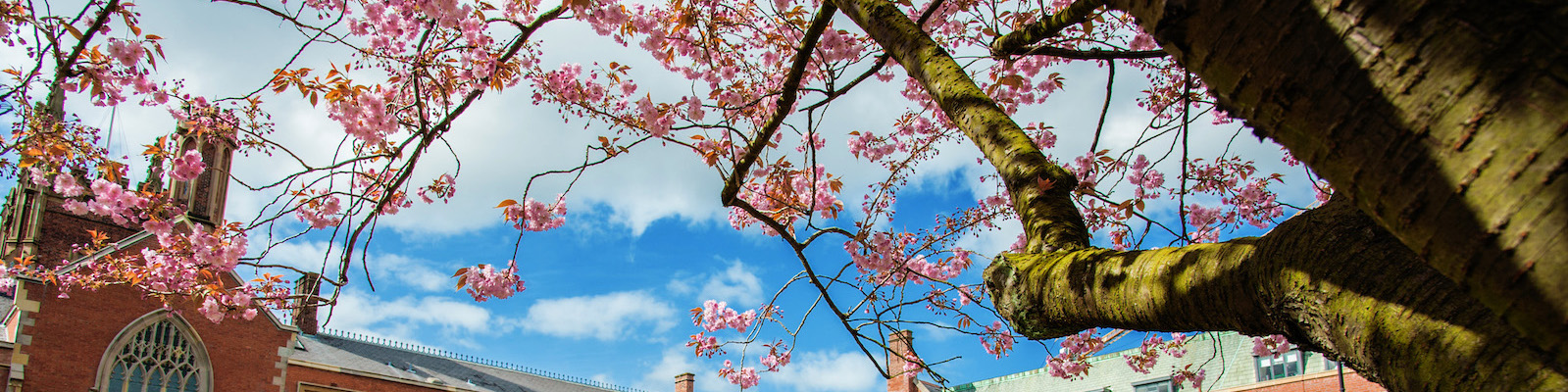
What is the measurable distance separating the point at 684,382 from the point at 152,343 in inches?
681

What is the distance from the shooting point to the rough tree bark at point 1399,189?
1.04 m

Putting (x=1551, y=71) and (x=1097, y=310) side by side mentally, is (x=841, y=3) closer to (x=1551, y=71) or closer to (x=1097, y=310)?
(x=1097, y=310)

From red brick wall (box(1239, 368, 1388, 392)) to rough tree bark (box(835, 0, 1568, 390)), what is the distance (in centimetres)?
2011

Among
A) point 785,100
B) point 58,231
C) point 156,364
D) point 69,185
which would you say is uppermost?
point 58,231

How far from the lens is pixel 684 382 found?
3259 cm

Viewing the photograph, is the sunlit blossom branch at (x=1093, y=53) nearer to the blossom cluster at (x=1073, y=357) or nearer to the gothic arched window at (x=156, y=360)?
the blossom cluster at (x=1073, y=357)

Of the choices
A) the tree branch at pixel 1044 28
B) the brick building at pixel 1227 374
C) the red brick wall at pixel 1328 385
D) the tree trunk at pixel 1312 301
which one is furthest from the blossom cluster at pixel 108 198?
the red brick wall at pixel 1328 385

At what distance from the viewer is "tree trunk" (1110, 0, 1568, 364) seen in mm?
1017

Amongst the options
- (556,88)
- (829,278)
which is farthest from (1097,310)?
(556,88)

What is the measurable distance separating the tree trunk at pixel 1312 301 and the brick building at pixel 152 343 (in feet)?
46.6

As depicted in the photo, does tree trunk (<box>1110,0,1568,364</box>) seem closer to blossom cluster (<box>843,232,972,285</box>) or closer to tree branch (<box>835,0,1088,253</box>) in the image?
tree branch (<box>835,0,1088,253</box>)

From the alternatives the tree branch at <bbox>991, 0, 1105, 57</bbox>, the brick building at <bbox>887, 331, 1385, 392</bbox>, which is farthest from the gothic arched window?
the tree branch at <bbox>991, 0, 1105, 57</bbox>

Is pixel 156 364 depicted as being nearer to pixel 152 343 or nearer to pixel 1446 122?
pixel 152 343

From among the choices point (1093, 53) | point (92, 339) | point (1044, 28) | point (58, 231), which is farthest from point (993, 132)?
point (58, 231)
